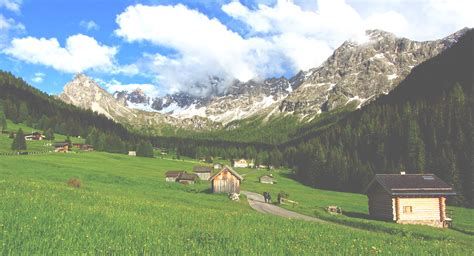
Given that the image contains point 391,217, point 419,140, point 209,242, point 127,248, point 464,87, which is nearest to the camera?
point 127,248

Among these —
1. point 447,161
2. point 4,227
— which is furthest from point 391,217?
point 447,161

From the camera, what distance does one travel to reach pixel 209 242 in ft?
35.1

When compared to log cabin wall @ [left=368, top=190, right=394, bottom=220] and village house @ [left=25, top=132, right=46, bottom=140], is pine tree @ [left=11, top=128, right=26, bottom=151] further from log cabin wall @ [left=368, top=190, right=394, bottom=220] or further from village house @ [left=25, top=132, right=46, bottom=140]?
log cabin wall @ [left=368, top=190, right=394, bottom=220]

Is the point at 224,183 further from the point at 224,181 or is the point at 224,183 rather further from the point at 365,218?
the point at 365,218

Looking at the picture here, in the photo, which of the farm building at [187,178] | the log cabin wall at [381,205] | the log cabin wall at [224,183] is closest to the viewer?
the log cabin wall at [381,205]

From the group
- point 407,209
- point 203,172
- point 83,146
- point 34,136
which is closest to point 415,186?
point 407,209

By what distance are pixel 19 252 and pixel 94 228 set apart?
13.7 ft

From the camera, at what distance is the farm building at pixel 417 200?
53.3 meters

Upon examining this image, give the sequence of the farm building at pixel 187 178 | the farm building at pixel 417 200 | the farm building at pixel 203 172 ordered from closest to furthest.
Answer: the farm building at pixel 417 200
the farm building at pixel 187 178
the farm building at pixel 203 172

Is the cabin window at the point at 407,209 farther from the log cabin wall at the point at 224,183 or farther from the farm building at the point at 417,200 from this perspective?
the log cabin wall at the point at 224,183

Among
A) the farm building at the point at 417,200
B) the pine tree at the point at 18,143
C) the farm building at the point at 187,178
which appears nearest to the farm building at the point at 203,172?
the farm building at the point at 187,178

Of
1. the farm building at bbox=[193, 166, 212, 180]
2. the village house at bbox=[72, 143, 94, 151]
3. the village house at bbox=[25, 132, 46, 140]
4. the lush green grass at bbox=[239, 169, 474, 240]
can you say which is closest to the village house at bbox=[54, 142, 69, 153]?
the village house at bbox=[72, 143, 94, 151]

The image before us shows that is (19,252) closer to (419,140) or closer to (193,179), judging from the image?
(193,179)

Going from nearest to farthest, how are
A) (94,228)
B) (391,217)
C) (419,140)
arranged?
(94,228) < (391,217) < (419,140)
